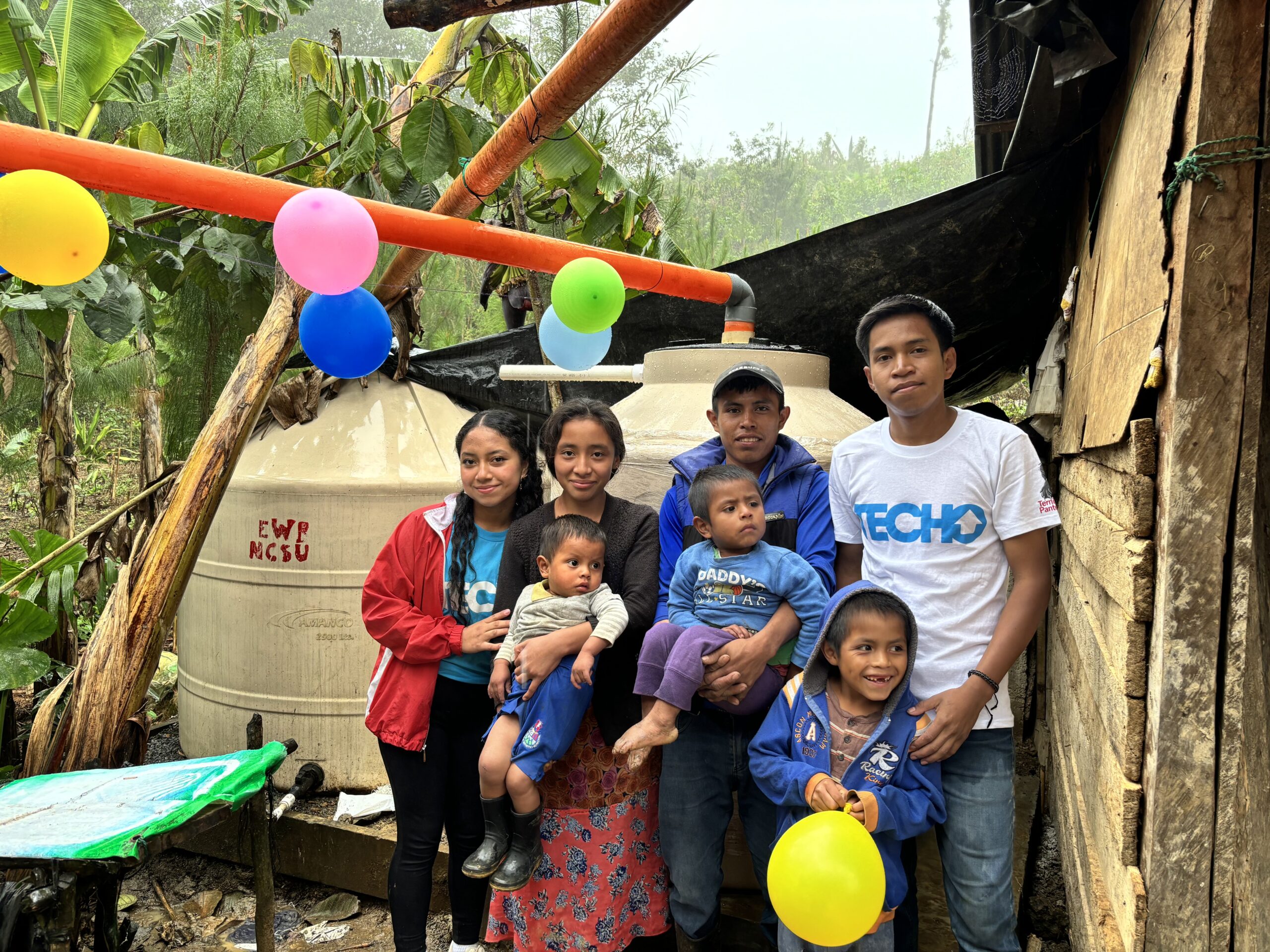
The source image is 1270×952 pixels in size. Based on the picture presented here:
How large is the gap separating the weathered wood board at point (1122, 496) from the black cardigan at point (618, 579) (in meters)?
1.20

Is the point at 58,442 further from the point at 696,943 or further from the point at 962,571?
the point at 962,571

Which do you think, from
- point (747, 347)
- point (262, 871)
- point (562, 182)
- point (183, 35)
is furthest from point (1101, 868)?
point (183, 35)

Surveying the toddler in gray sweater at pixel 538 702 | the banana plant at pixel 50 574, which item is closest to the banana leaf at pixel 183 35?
the banana plant at pixel 50 574

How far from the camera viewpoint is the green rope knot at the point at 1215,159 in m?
1.42

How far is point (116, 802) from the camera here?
10.8ft

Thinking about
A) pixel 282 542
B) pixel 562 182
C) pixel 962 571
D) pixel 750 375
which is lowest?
pixel 282 542

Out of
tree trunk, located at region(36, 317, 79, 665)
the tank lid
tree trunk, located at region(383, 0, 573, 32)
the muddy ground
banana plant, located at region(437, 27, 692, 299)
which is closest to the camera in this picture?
tree trunk, located at region(383, 0, 573, 32)

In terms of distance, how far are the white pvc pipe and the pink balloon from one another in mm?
1559

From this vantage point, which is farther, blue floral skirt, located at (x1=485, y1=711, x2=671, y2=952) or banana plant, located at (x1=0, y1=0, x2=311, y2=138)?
banana plant, located at (x1=0, y1=0, x2=311, y2=138)

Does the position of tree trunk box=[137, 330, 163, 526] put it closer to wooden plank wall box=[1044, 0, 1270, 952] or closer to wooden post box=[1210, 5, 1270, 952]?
wooden plank wall box=[1044, 0, 1270, 952]

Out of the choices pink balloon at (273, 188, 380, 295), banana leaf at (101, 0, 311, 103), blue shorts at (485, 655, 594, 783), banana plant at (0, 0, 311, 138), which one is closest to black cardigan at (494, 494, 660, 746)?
blue shorts at (485, 655, 594, 783)

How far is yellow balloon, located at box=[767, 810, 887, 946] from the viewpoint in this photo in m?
1.78

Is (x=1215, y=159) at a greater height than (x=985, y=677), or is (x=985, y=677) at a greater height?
(x=1215, y=159)

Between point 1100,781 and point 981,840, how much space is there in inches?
12.0
